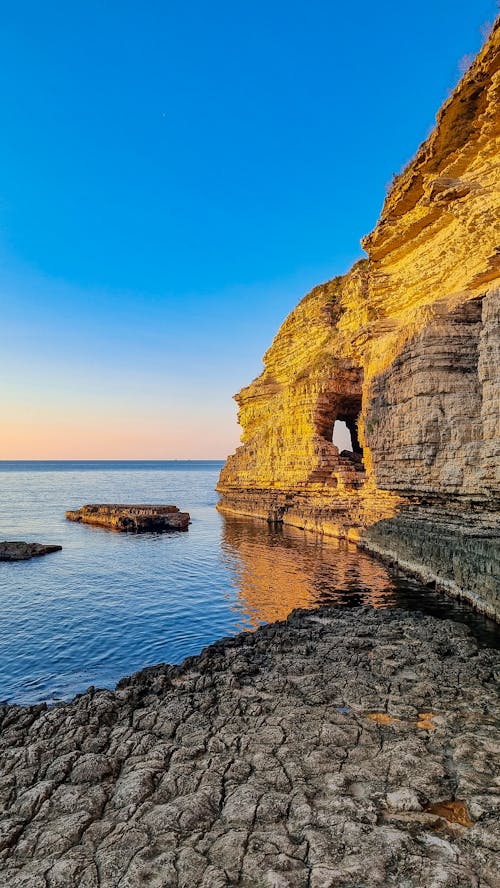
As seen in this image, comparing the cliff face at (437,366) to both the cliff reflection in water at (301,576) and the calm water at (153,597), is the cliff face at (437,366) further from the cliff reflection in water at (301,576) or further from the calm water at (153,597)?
the calm water at (153,597)

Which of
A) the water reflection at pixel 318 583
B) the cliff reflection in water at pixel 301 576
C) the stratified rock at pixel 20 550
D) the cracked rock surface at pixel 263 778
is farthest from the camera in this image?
the stratified rock at pixel 20 550

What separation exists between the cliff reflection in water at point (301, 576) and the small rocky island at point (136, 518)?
862 centimetres

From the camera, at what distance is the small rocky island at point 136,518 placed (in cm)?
4228

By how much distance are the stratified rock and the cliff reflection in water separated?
11722mm

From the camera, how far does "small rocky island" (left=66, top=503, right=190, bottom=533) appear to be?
1665 inches

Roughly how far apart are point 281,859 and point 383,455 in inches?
930

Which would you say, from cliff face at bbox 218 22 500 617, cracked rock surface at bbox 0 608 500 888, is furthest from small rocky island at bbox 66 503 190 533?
cracked rock surface at bbox 0 608 500 888

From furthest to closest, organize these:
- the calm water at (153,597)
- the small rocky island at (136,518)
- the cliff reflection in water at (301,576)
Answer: the small rocky island at (136,518) → the cliff reflection in water at (301,576) → the calm water at (153,597)

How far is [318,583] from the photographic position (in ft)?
71.1

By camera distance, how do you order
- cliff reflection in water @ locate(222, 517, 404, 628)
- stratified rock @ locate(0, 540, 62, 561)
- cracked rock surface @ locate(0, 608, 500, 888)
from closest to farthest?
cracked rock surface @ locate(0, 608, 500, 888) → cliff reflection in water @ locate(222, 517, 404, 628) → stratified rock @ locate(0, 540, 62, 561)

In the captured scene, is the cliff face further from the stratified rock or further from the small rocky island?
the stratified rock

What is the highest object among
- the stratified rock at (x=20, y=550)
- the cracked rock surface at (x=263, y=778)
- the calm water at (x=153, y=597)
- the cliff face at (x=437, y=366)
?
the cliff face at (x=437, y=366)

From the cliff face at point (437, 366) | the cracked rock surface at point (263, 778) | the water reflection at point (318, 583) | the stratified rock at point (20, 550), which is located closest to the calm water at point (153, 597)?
the water reflection at point (318, 583)

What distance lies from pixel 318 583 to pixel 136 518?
2479cm
